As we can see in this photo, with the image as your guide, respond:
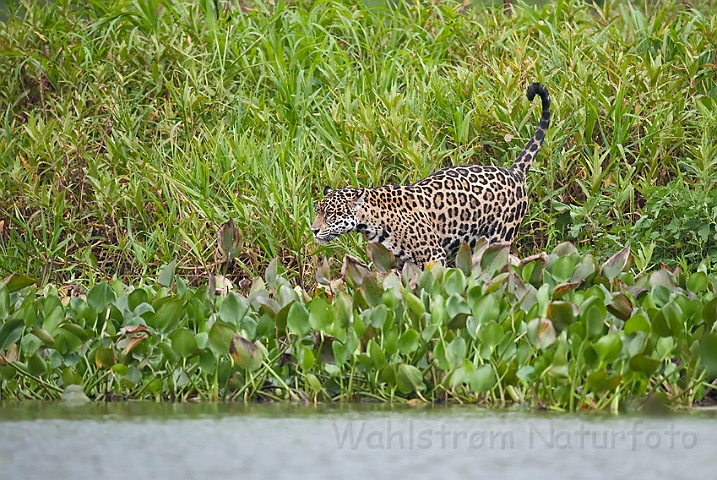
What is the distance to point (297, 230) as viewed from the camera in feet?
26.8

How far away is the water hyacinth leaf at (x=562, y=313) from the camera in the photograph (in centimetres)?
538

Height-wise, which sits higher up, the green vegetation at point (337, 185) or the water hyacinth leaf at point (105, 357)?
the green vegetation at point (337, 185)

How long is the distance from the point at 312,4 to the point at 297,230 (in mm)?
4226

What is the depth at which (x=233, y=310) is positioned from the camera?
18.8ft

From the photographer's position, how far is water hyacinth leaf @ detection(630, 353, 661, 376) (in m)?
4.93

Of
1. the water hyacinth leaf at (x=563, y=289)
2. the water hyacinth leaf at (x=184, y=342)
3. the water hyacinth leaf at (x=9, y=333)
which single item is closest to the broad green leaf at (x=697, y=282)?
the water hyacinth leaf at (x=563, y=289)

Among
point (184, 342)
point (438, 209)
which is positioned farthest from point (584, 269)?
point (184, 342)

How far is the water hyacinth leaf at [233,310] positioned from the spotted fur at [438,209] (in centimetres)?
193

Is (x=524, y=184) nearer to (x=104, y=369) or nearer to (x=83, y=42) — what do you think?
(x=104, y=369)

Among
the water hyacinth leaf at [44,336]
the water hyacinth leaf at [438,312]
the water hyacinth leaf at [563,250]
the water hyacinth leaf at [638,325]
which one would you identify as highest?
the water hyacinth leaf at [563,250]

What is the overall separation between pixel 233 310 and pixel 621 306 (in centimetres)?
198

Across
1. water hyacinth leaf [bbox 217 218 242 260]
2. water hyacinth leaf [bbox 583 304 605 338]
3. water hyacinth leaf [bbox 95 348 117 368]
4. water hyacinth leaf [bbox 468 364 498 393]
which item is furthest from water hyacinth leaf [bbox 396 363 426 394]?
water hyacinth leaf [bbox 217 218 242 260]

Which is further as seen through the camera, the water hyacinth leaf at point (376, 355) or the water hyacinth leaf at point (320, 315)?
the water hyacinth leaf at point (320, 315)

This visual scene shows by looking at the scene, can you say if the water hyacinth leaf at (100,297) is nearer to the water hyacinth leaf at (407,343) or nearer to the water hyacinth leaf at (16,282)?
the water hyacinth leaf at (16,282)
